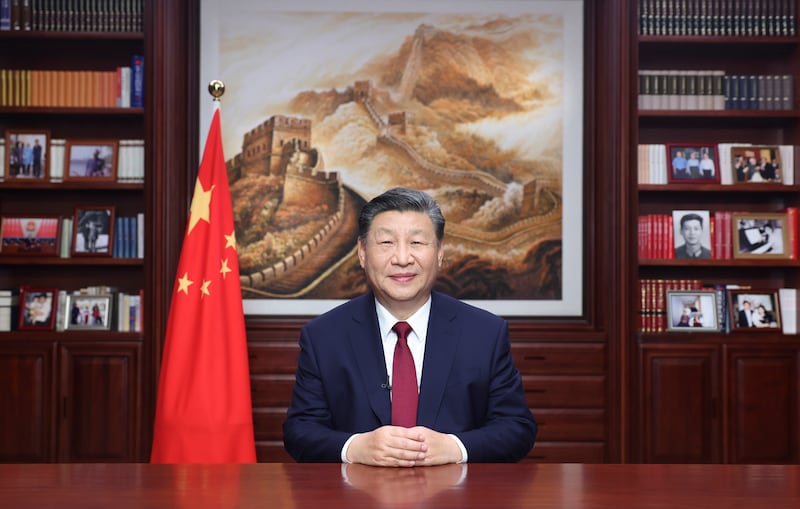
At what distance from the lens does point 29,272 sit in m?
4.47

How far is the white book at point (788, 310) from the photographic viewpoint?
4309mm

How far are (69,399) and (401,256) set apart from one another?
8.82ft

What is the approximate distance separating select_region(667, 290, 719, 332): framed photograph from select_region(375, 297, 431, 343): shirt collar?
7.99 feet

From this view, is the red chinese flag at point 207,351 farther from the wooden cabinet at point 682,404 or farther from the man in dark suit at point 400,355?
the wooden cabinet at point 682,404

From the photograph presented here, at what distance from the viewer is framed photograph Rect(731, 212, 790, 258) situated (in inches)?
170

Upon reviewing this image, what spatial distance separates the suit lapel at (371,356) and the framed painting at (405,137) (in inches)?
90.3

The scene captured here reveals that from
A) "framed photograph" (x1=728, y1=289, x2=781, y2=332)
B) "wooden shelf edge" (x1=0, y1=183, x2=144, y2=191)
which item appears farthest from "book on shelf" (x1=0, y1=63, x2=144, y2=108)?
"framed photograph" (x1=728, y1=289, x2=781, y2=332)

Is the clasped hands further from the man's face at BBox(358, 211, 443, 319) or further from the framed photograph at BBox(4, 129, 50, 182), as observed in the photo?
the framed photograph at BBox(4, 129, 50, 182)

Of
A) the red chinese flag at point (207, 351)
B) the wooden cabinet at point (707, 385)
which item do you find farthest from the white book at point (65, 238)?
the wooden cabinet at point (707, 385)

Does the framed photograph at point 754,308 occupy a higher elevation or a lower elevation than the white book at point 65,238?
lower

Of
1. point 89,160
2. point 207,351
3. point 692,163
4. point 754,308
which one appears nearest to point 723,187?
point 692,163

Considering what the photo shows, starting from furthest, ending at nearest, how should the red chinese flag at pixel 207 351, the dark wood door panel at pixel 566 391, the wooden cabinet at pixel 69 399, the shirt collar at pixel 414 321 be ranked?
the dark wood door panel at pixel 566 391
the wooden cabinet at pixel 69 399
the red chinese flag at pixel 207 351
the shirt collar at pixel 414 321

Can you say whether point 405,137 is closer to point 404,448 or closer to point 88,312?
point 88,312

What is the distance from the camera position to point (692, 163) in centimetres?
433
